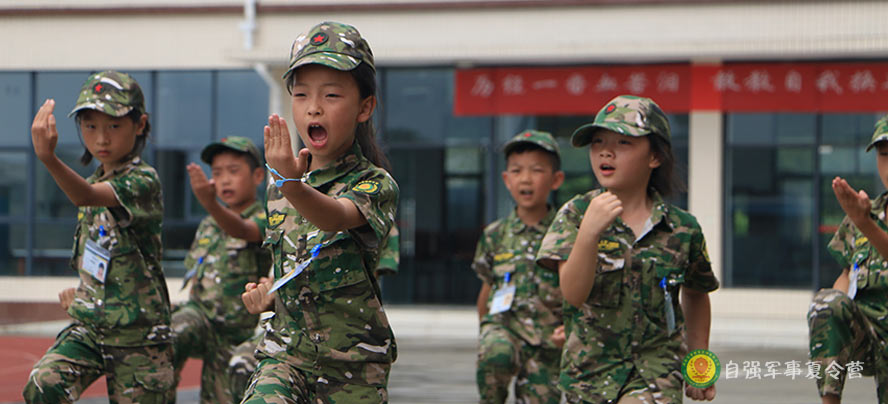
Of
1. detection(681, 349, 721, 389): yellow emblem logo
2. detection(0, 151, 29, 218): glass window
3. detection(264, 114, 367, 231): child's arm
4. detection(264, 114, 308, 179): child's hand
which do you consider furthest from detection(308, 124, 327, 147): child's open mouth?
detection(0, 151, 29, 218): glass window

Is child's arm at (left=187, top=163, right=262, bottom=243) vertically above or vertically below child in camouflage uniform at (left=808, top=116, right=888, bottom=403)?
above

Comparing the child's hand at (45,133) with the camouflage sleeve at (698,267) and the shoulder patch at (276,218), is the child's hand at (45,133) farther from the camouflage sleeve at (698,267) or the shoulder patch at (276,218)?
the camouflage sleeve at (698,267)

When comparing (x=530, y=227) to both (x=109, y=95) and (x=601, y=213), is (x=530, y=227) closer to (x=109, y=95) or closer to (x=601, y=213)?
(x=109, y=95)

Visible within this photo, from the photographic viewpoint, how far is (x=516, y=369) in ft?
23.0

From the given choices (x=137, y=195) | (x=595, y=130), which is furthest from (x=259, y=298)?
(x=137, y=195)

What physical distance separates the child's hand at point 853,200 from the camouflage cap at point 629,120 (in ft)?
3.01

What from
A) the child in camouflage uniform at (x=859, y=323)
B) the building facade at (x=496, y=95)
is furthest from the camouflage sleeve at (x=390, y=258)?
the building facade at (x=496, y=95)

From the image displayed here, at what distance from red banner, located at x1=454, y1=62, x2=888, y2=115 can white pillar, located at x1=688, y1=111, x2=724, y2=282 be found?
311 millimetres

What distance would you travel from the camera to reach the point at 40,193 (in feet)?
63.0

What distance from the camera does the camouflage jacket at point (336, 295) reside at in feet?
12.9

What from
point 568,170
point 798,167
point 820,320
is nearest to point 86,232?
point 820,320

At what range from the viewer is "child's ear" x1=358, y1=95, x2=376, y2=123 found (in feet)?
13.4

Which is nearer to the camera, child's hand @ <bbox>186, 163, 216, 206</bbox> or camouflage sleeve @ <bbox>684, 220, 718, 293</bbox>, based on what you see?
camouflage sleeve @ <bbox>684, 220, 718, 293</bbox>

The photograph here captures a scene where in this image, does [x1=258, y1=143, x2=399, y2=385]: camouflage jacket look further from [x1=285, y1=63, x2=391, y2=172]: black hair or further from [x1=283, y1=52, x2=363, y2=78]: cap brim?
[x1=283, y1=52, x2=363, y2=78]: cap brim
